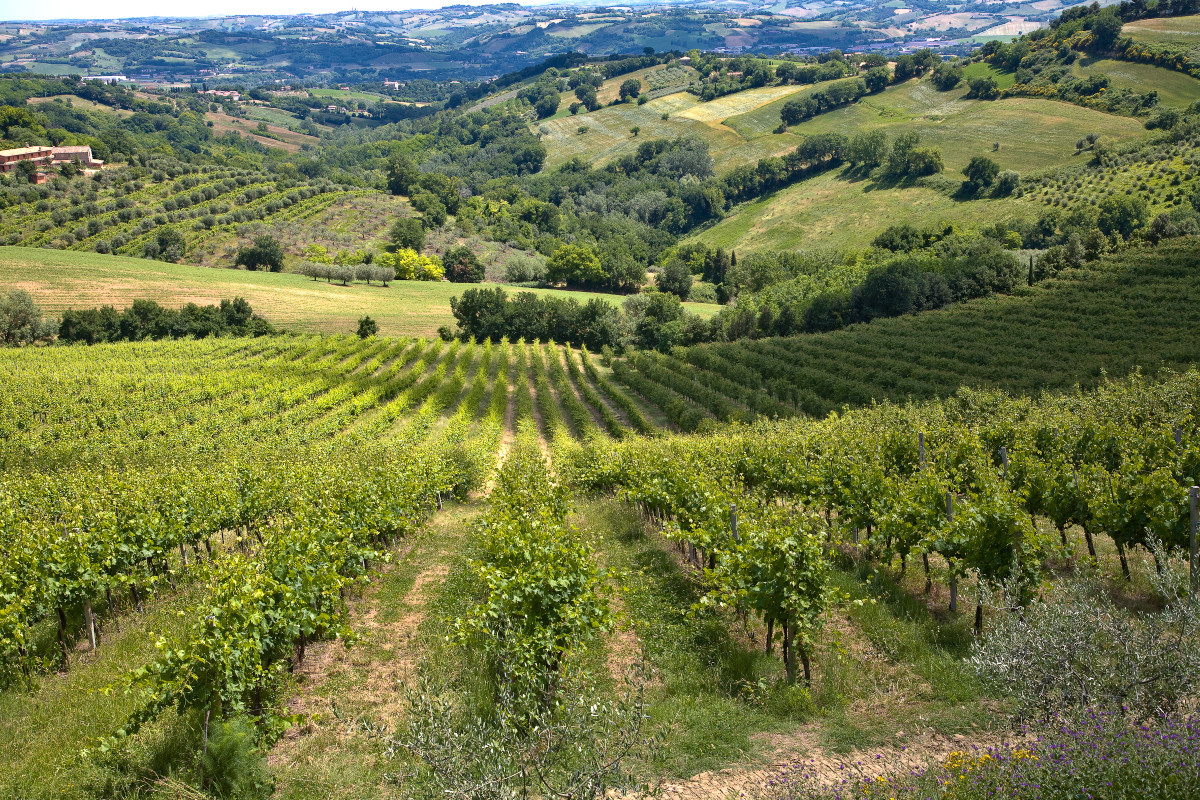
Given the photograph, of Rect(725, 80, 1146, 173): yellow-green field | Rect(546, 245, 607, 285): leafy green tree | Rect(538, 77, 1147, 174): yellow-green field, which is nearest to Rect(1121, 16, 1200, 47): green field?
Rect(538, 77, 1147, 174): yellow-green field

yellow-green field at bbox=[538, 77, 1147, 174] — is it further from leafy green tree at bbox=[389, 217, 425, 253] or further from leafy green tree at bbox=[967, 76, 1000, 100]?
leafy green tree at bbox=[389, 217, 425, 253]

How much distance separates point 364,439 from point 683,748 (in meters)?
27.3

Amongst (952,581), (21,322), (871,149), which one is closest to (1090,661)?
(952,581)

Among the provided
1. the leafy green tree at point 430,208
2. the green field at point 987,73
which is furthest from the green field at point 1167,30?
the leafy green tree at point 430,208

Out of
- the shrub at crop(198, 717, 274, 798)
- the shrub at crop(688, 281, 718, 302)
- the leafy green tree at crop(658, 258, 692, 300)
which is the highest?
the shrub at crop(198, 717, 274, 798)

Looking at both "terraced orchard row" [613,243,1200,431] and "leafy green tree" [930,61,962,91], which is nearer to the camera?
"terraced orchard row" [613,243,1200,431]

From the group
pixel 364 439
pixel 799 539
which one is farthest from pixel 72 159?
pixel 799 539

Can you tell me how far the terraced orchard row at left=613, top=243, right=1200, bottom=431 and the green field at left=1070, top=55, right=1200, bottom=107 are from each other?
7339 centimetres

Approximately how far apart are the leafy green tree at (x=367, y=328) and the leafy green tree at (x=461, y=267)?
3846 cm

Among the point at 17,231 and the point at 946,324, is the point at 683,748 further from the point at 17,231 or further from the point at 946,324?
the point at 17,231

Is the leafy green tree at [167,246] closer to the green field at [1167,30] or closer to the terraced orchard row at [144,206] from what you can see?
the terraced orchard row at [144,206]

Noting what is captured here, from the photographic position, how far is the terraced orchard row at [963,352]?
42.7 metres

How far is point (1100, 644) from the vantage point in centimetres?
934

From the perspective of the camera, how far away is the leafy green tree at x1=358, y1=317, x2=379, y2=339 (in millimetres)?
66875
